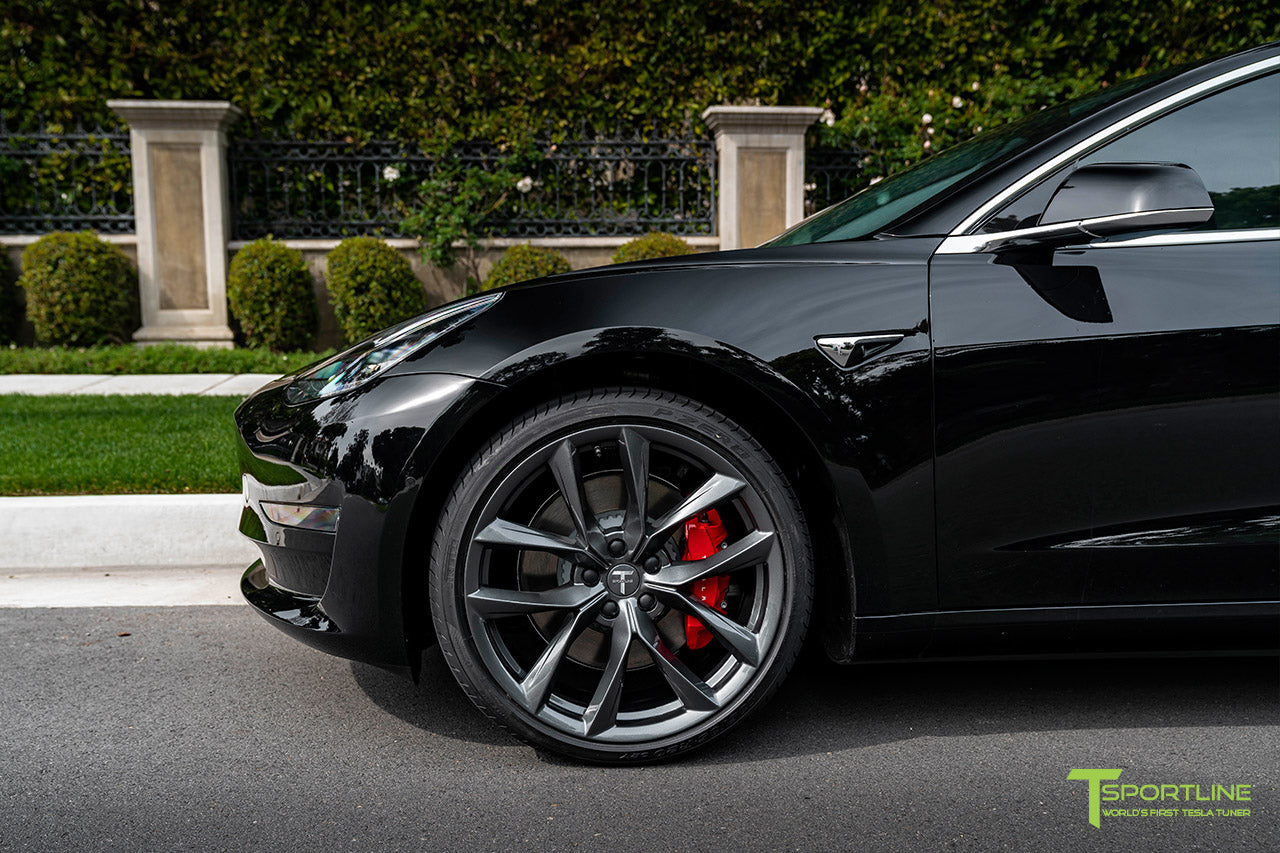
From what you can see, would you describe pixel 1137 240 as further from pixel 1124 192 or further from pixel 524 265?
pixel 524 265

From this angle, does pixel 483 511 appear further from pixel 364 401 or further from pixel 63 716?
pixel 63 716

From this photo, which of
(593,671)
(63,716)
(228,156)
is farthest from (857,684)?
(228,156)

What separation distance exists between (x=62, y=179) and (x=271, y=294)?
2.36 m

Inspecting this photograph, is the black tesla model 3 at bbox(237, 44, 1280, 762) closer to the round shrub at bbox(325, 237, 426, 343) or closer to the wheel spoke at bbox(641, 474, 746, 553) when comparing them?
the wheel spoke at bbox(641, 474, 746, 553)

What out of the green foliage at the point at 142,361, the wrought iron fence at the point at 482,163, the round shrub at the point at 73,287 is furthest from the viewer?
the wrought iron fence at the point at 482,163

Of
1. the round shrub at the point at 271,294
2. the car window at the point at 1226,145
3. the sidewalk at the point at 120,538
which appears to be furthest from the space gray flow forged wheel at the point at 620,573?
the round shrub at the point at 271,294

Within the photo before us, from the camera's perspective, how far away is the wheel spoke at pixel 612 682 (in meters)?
2.29

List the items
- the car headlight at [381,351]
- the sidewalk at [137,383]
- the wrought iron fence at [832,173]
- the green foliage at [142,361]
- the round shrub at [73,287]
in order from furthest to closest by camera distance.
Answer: the wrought iron fence at [832,173] < the round shrub at [73,287] < the green foliage at [142,361] < the sidewalk at [137,383] < the car headlight at [381,351]

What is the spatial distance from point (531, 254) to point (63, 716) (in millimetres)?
6503

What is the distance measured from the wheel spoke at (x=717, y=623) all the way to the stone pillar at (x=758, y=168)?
726 cm

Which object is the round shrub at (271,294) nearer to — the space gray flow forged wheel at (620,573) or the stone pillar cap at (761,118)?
the stone pillar cap at (761,118)

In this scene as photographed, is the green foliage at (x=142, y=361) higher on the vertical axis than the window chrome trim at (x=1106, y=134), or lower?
lower

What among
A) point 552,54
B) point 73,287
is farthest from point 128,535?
point 552,54

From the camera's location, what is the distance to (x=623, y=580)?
231 cm
